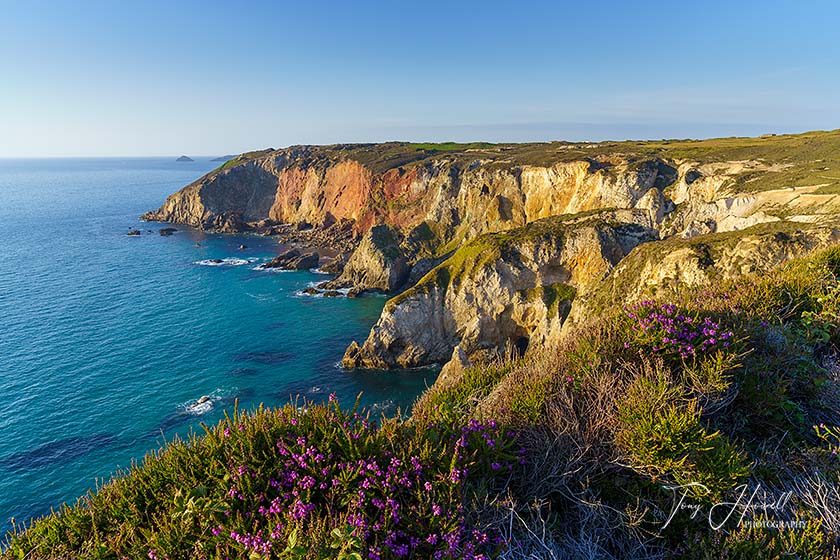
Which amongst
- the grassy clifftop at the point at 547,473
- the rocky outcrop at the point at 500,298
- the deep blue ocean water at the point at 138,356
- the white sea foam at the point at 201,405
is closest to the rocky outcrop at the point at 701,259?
the rocky outcrop at the point at 500,298

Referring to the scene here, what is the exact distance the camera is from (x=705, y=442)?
5.69 m

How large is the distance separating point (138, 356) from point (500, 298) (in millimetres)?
39075

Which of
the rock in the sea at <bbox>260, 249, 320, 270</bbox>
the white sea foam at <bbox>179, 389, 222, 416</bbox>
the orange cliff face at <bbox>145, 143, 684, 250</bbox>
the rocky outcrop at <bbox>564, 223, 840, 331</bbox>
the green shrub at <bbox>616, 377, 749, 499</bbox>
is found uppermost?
the orange cliff face at <bbox>145, 143, 684, 250</bbox>

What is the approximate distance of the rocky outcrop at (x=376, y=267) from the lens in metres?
70.9

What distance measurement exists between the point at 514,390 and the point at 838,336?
6.73 meters

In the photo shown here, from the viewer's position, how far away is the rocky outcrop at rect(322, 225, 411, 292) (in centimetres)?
7088

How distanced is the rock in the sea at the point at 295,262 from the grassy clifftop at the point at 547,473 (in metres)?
77.7

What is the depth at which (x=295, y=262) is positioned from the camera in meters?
83.2

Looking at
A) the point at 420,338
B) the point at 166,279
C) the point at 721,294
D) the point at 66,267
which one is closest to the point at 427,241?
the point at 420,338

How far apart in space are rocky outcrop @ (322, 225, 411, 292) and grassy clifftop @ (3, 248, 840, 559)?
62.5 m

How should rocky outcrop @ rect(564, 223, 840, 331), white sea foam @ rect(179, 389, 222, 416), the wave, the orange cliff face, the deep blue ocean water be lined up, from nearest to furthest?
rocky outcrop @ rect(564, 223, 840, 331) < the deep blue ocean water < white sea foam @ rect(179, 389, 222, 416) < the orange cliff face < the wave

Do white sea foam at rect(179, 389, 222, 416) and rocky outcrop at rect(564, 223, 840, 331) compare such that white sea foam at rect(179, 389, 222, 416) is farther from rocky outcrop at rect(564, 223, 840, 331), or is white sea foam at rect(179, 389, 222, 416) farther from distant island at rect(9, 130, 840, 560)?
distant island at rect(9, 130, 840, 560)

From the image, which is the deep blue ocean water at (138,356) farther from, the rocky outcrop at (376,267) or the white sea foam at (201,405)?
the rocky outcrop at (376,267)

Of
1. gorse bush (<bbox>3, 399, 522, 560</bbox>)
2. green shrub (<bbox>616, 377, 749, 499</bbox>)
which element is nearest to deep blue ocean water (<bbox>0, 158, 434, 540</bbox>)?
gorse bush (<bbox>3, 399, 522, 560</bbox>)
